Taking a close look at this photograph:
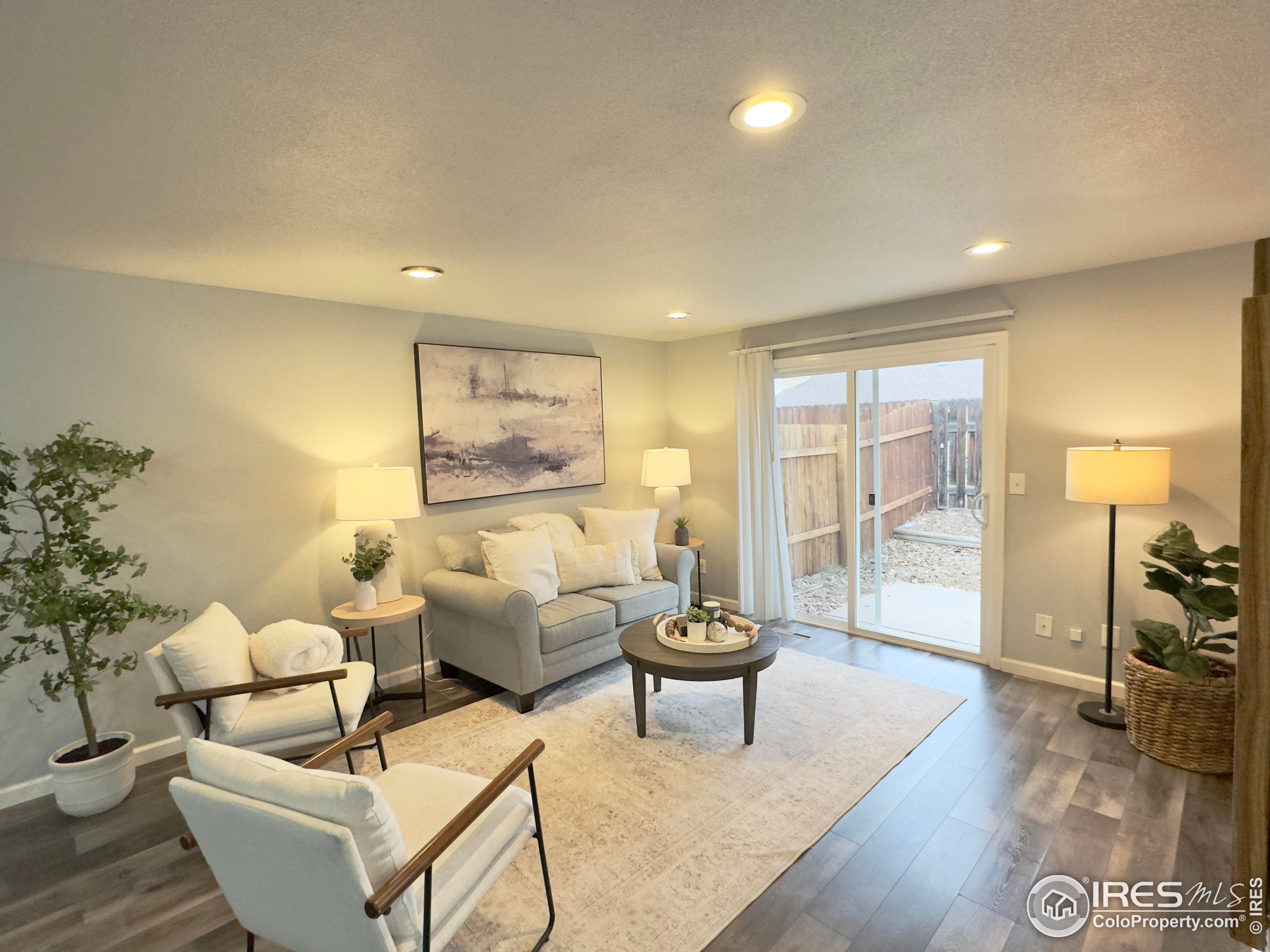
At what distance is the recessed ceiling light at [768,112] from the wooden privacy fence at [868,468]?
9.49ft

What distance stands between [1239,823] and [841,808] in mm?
1366

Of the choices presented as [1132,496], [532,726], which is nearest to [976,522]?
[1132,496]

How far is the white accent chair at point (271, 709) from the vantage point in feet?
7.64

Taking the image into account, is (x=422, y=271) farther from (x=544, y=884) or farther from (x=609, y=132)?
(x=544, y=884)

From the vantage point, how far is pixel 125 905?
205 centimetres

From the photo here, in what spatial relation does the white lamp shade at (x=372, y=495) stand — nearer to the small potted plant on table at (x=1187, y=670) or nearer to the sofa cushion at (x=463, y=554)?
the sofa cushion at (x=463, y=554)

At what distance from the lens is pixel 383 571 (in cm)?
348

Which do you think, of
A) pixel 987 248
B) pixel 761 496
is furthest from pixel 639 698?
pixel 987 248

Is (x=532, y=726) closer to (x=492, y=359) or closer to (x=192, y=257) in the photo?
(x=492, y=359)

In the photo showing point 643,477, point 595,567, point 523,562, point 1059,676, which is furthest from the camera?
point 643,477

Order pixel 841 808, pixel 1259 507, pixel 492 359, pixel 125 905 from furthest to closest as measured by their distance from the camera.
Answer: pixel 492 359 < pixel 841 808 < pixel 125 905 < pixel 1259 507

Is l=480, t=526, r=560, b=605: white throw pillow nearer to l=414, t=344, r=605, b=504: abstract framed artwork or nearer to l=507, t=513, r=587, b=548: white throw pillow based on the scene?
l=507, t=513, r=587, b=548: white throw pillow

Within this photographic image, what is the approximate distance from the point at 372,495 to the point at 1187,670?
161 inches

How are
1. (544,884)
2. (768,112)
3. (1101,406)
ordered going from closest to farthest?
(768,112)
(544,884)
(1101,406)
